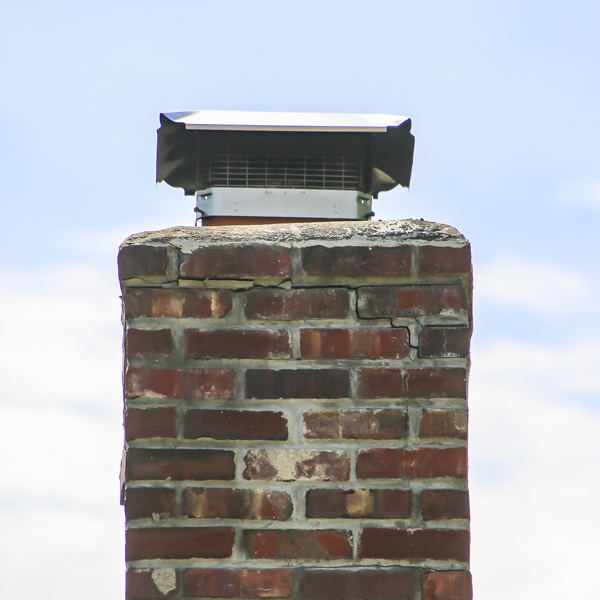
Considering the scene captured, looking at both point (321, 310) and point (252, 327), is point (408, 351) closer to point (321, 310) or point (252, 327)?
point (321, 310)

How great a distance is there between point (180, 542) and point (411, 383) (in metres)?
0.59

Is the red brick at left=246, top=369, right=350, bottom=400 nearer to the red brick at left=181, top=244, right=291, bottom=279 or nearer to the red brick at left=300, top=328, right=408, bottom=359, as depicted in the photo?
the red brick at left=300, top=328, right=408, bottom=359

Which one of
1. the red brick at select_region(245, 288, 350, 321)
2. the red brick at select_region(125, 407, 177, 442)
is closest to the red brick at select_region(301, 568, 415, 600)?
the red brick at select_region(125, 407, 177, 442)

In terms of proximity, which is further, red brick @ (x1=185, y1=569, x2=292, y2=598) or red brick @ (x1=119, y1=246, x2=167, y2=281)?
red brick @ (x1=119, y1=246, x2=167, y2=281)

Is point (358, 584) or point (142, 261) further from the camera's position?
point (142, 261)

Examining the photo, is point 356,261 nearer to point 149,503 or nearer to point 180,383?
point 180,383

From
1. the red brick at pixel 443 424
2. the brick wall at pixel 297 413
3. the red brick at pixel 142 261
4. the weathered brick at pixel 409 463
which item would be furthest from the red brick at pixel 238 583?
the red brick at pixel 142 261

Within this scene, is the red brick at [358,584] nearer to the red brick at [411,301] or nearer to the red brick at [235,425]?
the red brick at [235,425]

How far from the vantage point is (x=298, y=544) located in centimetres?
148

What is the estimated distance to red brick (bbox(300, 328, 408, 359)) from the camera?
153cm

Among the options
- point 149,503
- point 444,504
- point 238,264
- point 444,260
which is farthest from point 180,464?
point 444,260

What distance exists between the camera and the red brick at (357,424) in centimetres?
151

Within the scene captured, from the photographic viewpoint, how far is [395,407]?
4.98 feet

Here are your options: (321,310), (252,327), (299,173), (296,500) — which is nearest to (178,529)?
(296,500)
